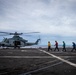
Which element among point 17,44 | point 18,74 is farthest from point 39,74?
point 17,44

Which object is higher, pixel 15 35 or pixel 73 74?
pixel 15 35

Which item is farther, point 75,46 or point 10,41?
point 10,41

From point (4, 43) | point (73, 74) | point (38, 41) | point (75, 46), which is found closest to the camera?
point (73, 74)

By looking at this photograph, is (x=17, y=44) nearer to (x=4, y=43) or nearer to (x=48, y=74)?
Answer: (x=4, y=43)

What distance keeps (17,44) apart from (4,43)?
11.7 ft

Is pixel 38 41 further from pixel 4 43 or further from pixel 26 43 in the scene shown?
pixel 4 43

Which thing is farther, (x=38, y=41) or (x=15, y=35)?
(x=38, y=41)

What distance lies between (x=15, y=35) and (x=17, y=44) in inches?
103

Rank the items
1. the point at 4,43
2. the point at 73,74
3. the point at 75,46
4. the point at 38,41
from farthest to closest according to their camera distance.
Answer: the point at 38,41, the point at 4,43, the point at 75,46, the point at 73,74

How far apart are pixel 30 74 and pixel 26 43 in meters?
43.4

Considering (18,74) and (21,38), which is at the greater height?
(21,38)

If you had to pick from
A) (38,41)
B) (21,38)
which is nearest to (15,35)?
(21,38)

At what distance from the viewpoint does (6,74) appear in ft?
26.7

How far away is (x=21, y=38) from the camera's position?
4975 centimetres
